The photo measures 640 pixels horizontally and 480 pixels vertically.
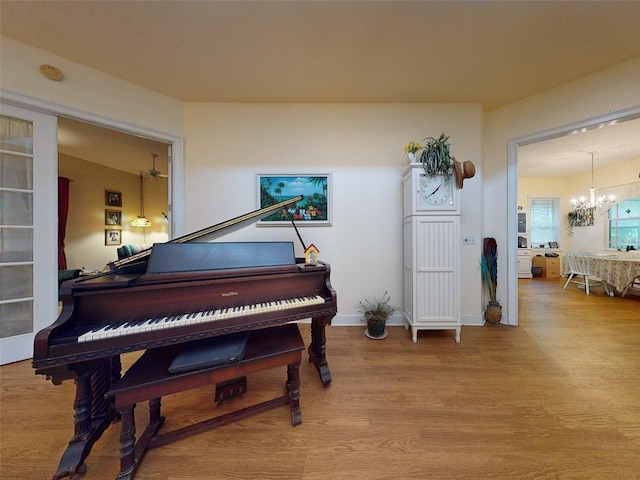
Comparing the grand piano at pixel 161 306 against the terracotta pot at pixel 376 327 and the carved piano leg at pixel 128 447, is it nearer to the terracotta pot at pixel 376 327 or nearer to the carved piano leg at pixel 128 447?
the carved piano leg at pixel 128 447

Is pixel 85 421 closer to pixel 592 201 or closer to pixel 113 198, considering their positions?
pixel 113 198

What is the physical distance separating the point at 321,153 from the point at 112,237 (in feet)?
17.0

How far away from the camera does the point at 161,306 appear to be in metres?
1.20

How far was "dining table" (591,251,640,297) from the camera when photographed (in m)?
3.70

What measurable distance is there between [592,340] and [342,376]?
9.06 feet

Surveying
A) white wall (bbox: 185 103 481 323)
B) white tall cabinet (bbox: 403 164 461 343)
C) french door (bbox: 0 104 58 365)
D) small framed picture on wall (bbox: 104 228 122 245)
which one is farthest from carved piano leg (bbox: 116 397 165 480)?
small framed picture on wall (bbox: 104 228 122 245)

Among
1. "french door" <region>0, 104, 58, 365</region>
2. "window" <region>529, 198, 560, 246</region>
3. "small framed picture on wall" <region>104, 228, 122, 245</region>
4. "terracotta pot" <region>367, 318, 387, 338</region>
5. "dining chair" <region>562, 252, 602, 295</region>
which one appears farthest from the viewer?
"window" <region>529, 198, 560, 246</region>

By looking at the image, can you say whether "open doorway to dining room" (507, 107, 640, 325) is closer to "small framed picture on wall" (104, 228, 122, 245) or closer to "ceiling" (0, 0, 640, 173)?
"ceiling" (0, 0, 640, 173)

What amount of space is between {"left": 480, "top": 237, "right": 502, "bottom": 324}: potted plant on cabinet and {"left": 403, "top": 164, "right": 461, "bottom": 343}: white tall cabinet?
80cm

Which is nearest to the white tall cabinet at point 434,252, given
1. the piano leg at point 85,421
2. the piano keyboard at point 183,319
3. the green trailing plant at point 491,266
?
the green trailing plant at point 491,266

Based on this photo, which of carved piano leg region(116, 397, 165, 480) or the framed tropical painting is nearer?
carved piano leg region(116, 397, 165, 480)

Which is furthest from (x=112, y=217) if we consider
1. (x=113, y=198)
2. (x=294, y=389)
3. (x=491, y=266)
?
(x=491, y=266)

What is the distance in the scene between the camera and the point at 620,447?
1.19 m

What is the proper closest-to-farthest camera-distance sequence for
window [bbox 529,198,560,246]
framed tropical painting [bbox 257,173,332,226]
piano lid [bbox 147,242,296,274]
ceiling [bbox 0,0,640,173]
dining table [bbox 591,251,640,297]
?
piano lid [bbox 147,242,296,274]
ceiling [bbox 0,0,640,173]
framed tropical painting [bbox 257,173,332,226]
dining table [bbox 591,251,640,297]
window [bbox 529,198,560,246]
